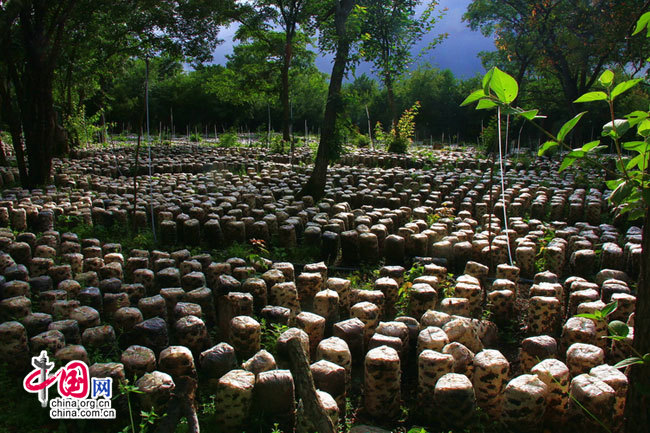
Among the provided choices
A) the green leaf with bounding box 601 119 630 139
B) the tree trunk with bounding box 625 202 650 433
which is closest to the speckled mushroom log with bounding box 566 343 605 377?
the tree trunk with bounding box 625 202 650 433

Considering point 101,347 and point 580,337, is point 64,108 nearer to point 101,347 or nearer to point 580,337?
point 101,347

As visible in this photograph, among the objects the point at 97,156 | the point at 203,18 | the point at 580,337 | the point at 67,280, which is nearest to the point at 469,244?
the point at 580,337

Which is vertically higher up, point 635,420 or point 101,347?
point 635,420

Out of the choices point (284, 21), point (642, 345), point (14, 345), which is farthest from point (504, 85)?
point (284, 21)

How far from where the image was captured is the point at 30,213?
6219 millimetres

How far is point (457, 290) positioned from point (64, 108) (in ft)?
61.3

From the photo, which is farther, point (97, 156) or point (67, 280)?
point (97, 156)

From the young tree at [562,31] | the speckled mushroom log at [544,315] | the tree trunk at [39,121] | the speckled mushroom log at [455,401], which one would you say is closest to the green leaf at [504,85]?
the speckled mushroom log at [455,401]

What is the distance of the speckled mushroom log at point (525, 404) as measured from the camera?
8.50 feet

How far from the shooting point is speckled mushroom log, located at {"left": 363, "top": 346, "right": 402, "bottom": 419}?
2.87m

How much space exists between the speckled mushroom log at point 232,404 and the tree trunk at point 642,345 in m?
1.83

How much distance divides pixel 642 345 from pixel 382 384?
1.44 meters

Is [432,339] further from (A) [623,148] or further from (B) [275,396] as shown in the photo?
(A) [623,148]

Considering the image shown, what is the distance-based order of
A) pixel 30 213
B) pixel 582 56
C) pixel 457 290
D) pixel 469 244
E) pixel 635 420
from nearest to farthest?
1. pixel 635 420
2. pixel 457 290
3. pixel 469 244
4. pixel 30 213
5. pixel 582 56
